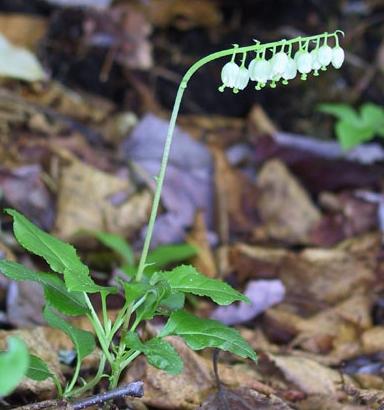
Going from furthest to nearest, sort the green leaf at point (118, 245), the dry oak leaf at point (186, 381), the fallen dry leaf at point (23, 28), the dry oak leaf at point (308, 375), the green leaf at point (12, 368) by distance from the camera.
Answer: the fallen dry leaf at point (23, 28)
the green leaf at point (118, 245)
the dry oak leaf at point (308, 375)
the dry oak leaf at point (186, 381)
the green leaf at point (12, 368)

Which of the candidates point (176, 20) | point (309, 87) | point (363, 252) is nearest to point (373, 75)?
point (309, 87)

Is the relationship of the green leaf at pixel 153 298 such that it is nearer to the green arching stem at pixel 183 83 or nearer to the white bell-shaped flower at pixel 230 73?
the green arching stem at pixel 183 83

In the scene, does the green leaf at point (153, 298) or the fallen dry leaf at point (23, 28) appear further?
the fallen dry leaf at point (23, 28)

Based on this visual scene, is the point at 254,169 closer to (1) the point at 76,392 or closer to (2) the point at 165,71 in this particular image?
(2) the point at 165,71

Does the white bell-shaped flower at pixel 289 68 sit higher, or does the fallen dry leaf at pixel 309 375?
the white bell-shaped flower at pixel 289 68

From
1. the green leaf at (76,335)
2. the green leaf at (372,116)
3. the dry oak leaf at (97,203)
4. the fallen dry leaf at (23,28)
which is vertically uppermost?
the fallen dry leaf at (23,28)

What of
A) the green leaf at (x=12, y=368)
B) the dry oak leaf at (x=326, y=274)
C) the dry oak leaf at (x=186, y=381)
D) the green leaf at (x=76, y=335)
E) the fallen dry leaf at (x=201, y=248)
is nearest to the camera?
the green leaf at (x=12, y=368)

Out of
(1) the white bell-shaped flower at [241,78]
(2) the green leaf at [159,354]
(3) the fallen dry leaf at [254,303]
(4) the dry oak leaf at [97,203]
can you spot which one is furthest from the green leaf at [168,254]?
(1) the white bell-shaped flower at [241,78]

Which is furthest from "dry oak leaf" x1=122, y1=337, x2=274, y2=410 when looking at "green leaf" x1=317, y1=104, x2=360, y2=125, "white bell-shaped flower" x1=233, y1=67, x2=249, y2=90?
"green leaf" x1=317, y1=104, x2=360, y2=125
